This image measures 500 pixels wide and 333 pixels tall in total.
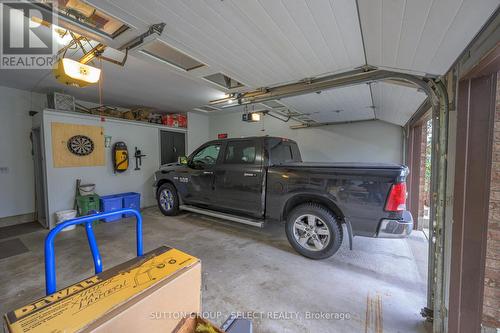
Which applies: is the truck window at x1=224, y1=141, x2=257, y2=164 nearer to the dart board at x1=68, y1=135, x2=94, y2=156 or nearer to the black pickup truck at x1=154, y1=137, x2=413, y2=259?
the black pickup truck at x1=154, y1=137, x2=413, y2=259

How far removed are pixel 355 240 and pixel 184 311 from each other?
324 cm

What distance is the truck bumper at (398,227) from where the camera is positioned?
2.36m

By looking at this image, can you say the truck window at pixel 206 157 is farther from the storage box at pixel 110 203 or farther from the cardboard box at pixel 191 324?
the cardboard box at pixel 191 324

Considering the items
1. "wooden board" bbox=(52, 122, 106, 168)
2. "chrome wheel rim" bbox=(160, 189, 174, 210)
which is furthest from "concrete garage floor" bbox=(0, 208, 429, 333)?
"wooden board" bbox=(52, 122, 106, 168)

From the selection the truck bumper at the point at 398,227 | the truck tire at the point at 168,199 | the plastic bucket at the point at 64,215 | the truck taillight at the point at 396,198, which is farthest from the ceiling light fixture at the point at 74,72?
the truck bumper at the point at 398,227

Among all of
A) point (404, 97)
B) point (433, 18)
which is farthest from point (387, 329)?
point (404, 97)

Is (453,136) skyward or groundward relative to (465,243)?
skyward

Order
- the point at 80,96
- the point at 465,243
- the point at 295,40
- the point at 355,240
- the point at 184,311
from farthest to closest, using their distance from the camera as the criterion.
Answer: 1. the point at 80,96
2. the point at 355,240
3. the point at 295,40
4. the point at 465,243
5. the point at 184,311

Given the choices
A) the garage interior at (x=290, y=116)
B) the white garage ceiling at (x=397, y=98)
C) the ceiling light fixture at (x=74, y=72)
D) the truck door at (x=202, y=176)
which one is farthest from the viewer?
the truck door at (x=202, y=176)

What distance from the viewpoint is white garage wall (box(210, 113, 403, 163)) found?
5.09 metres

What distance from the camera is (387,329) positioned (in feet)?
5.85

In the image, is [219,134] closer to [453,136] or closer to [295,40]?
[295,40]

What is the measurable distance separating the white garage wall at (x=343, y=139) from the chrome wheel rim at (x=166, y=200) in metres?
3.20

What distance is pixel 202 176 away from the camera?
4.12 m
